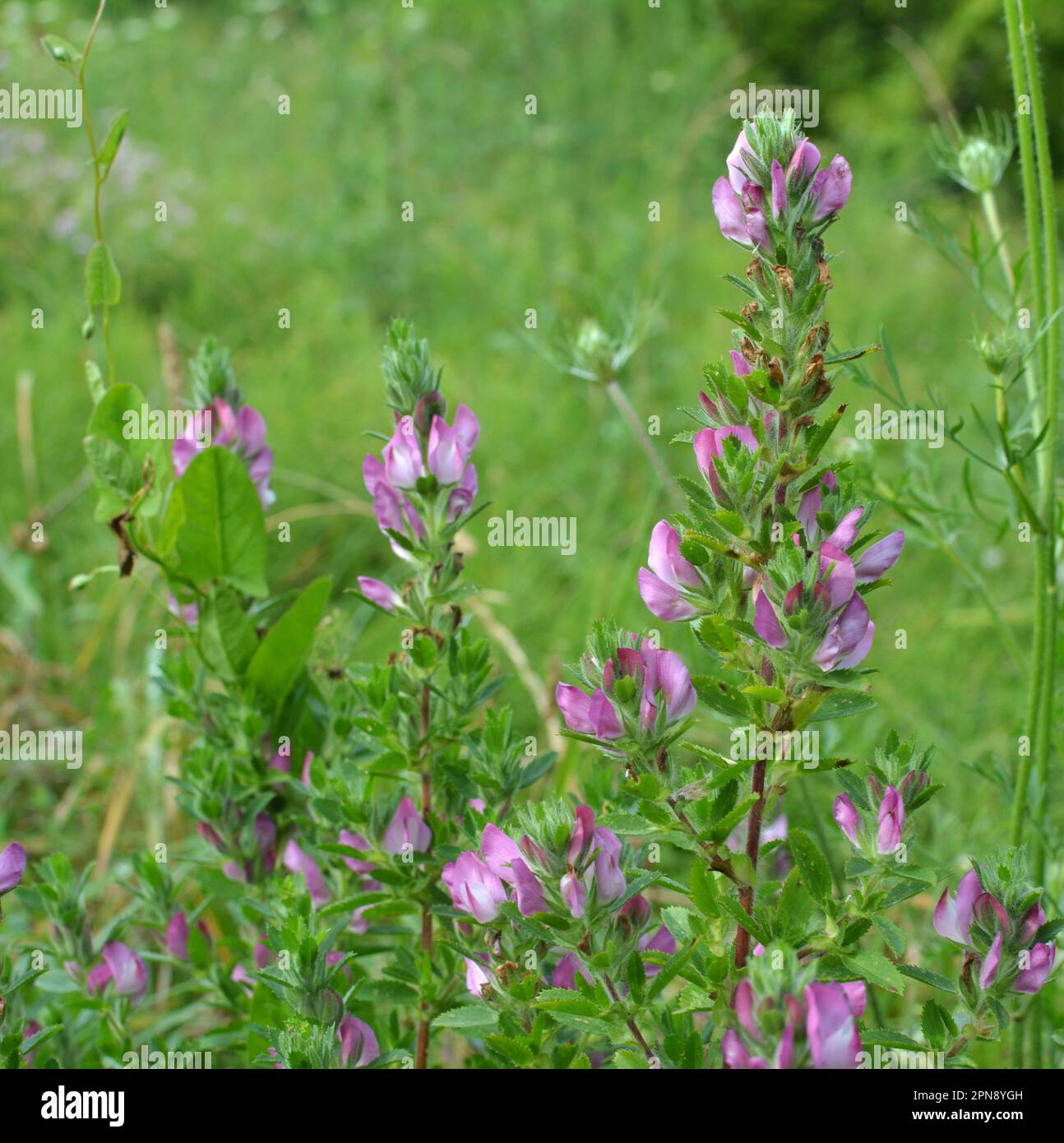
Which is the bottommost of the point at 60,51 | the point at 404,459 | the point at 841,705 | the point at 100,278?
the point at 841,705

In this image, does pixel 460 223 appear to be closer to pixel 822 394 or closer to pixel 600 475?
pixel 600 475

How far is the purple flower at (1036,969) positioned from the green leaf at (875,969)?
0.10 metres

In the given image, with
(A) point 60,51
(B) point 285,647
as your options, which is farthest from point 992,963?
(A) point 60,51

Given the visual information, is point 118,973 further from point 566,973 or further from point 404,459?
point 404,459

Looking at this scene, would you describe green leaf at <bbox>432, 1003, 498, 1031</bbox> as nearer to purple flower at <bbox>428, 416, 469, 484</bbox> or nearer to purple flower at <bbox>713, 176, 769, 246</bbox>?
purple flower at <bbox>428, 416, 469, 484</bbox>

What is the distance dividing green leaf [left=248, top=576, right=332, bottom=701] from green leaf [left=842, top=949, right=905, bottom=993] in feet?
2.13

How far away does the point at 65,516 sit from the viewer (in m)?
2.91

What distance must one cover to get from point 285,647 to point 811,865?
61cm

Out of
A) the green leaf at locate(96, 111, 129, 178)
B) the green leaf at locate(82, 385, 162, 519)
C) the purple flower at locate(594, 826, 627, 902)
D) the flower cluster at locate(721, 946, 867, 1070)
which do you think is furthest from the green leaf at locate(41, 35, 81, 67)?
the flower cluster at locate(721, 946, 867, 1070)

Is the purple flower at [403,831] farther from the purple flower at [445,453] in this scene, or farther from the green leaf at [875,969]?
the green leaf at [875,969]

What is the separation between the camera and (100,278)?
1178 mm

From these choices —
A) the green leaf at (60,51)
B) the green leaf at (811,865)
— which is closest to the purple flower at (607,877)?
the green leaf at (811,865)

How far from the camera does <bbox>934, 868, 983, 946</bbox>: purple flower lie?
2.63 ft
